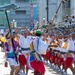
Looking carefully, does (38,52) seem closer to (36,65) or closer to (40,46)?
(40,46)

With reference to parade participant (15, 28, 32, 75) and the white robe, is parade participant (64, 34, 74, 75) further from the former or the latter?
the white robe

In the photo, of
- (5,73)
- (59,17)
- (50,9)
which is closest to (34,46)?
(5,73)

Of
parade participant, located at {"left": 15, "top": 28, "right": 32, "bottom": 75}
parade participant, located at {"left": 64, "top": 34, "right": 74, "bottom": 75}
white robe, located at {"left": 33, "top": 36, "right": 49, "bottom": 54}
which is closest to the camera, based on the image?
white robe, located at {"left": 33, "top": 36, "right": 49, "bottom": 54}

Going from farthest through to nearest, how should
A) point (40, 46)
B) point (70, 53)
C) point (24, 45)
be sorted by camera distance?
1. point (70, 53)
2. point (24, 45)
3. point (40, 46)

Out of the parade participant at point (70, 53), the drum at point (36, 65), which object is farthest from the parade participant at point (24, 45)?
the drum at point (36, 65)

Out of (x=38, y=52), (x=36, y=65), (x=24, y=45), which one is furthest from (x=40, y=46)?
(x=24, y=45)

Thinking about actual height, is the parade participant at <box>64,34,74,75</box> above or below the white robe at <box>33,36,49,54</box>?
below

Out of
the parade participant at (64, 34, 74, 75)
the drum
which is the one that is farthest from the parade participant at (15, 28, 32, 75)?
→ the drum

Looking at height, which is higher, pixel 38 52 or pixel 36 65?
pixel 38 52

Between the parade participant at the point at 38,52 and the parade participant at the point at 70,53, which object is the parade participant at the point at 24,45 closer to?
the parade participant at the point at 70,53

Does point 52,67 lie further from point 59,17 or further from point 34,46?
point 59,17

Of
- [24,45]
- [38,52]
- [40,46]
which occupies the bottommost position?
[24,45]

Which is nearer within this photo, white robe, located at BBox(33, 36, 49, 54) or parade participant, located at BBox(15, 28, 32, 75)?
white robe, located at BBox(33, 36, 49, 54)

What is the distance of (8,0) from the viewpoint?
9638 centimetres
